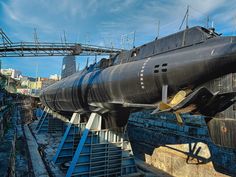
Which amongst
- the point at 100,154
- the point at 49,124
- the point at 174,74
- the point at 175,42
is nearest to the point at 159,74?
the point at 174,74

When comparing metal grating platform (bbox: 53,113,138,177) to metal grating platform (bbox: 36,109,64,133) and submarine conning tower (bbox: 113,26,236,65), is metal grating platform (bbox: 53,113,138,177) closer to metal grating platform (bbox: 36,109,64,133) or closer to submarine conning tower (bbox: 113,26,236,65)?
submarine conning tower (bbox: 113,26,236,65)

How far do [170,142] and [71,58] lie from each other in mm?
27985

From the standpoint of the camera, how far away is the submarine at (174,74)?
6711 millimetres

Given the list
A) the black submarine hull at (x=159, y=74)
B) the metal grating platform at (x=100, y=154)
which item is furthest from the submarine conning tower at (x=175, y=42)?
the metal grating platform at (x=100, y=154)

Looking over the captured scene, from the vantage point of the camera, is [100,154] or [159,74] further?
[100,154]

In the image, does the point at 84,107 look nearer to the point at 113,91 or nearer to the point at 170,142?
the point at 113,91

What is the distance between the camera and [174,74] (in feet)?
24.6

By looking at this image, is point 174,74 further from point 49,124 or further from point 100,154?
point 49,124

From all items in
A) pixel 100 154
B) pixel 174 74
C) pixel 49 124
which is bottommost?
pixel 100 154

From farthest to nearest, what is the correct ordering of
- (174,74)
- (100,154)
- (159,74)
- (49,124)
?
(49,124), (100,154), (159,74), (174,74)

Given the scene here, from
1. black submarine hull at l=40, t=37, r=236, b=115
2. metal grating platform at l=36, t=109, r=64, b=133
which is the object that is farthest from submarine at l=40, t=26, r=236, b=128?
metal grating platform at l=36, t=109, r=64, b=133

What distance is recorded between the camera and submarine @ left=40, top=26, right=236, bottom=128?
671 centimetres

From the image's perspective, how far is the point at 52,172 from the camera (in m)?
13.3

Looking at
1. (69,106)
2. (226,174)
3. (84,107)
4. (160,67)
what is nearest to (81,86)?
(84,107)
